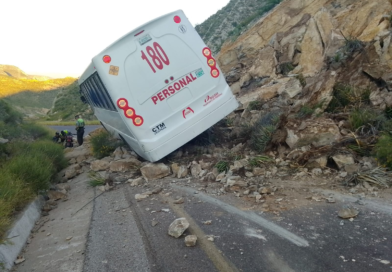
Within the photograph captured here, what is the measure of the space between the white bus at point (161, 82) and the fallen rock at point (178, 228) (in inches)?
114

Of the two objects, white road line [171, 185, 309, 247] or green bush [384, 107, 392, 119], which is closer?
white road line [171, 185, 309, 247]

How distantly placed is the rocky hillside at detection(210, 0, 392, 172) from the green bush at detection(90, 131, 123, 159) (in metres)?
3.73

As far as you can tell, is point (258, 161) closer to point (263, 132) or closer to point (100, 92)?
point (263, 132)

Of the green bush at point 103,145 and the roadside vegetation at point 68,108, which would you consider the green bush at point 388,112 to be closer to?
the green bush at point 103,145

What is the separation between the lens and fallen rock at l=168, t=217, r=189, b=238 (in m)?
4.16

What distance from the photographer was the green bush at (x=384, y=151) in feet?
16.9

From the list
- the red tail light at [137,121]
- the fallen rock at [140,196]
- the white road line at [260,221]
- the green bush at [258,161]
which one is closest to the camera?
the white road line at [260,221]

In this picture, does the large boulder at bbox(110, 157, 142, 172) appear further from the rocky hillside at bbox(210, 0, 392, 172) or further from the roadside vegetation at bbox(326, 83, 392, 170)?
the roadside vegetation at bbox(326, 83, 392, 170)

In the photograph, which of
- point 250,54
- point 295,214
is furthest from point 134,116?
point 250,54

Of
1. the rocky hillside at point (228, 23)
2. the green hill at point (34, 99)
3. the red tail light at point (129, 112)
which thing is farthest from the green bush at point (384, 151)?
the green hill at point (34, 99)

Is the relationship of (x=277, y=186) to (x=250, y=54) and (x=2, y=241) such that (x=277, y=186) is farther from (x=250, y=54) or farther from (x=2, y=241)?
(x=250, y=54)

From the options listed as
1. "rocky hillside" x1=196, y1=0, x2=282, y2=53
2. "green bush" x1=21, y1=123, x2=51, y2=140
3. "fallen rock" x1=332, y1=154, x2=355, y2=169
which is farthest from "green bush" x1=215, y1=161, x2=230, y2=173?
"rocky hillside" x1=196, y1=0, x2=282, y2=53

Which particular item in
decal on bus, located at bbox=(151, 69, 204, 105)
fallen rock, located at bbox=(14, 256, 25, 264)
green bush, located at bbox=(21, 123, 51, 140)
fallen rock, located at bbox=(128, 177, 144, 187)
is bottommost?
fallen rock, located at bbox=(128, 177, 144, 187)

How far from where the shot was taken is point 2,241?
13.9 ft
